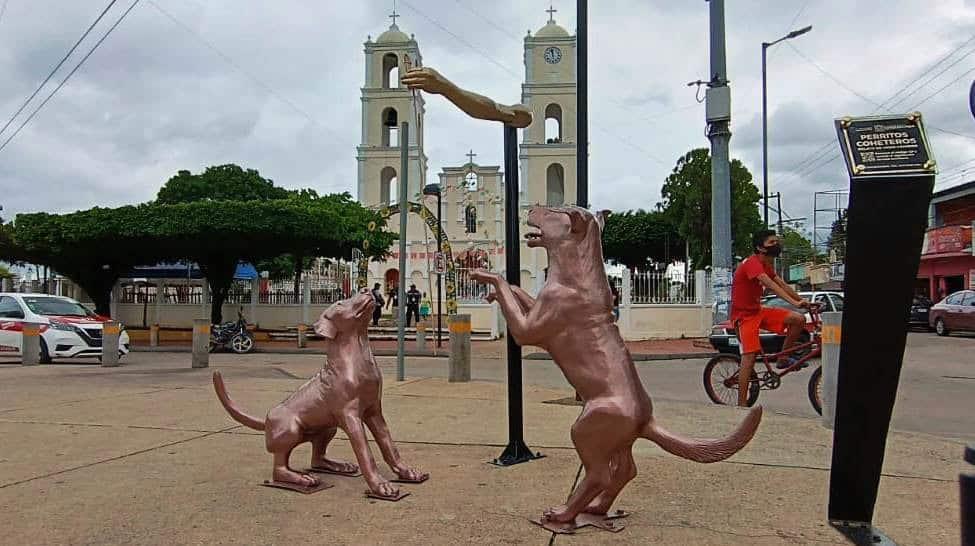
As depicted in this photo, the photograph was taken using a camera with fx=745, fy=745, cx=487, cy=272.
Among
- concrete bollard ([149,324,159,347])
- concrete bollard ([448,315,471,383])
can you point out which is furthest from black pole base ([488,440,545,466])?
concrete bollard ([149,324,159,347])

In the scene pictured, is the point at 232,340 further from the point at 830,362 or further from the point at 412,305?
the point at 830,362

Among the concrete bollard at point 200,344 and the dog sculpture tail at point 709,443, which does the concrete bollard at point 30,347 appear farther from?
the dog sculpture tail at point 709,443

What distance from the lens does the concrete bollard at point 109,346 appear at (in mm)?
13203

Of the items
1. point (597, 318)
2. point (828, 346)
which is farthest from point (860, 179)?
point (828, 346)

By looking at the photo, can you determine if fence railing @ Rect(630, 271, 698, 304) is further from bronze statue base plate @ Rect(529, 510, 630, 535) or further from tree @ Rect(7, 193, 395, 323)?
bronze statue base plate @ Rect(529, 510, 630, 535)

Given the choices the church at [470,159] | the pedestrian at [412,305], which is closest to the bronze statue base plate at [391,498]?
the pedestrian at [412,305]

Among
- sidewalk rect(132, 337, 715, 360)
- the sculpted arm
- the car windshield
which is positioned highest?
the sculpted arm

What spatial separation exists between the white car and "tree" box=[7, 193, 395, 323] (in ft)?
18.1

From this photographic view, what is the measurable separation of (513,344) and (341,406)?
1.37 m

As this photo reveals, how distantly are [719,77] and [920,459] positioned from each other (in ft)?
28.6

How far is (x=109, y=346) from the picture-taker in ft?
43.3

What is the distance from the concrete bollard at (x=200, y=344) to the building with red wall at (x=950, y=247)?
23.9m

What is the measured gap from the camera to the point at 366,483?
13.4 feet

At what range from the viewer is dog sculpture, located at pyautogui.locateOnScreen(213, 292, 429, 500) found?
405 centimetres
